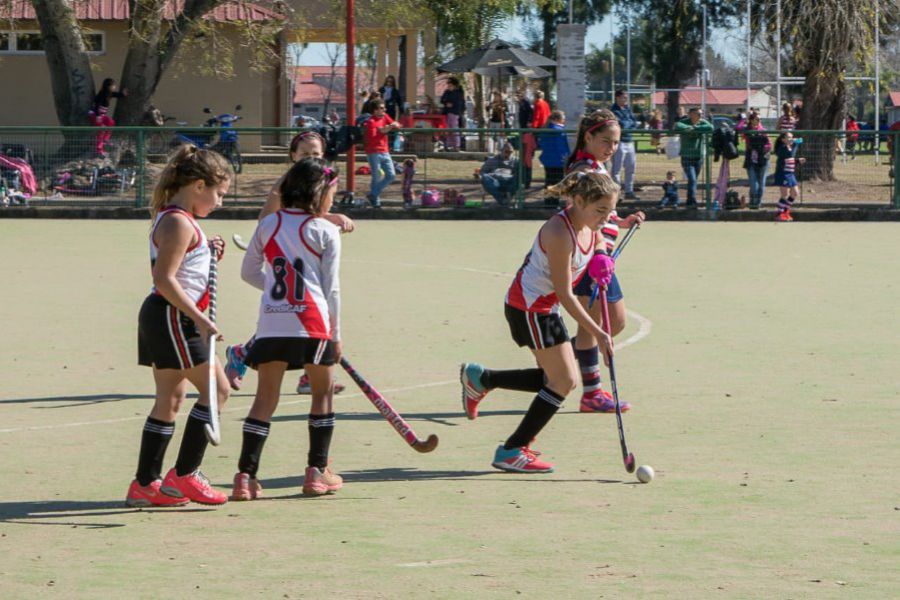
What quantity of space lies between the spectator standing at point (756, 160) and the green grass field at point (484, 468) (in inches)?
448

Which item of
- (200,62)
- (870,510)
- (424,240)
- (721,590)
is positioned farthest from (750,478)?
(200,62)

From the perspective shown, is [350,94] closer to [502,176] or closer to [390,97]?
[502,176]

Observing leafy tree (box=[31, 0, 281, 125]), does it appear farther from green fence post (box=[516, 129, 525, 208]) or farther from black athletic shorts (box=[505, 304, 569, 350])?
black athletic shorts (box=[505, 304, 569, 350])

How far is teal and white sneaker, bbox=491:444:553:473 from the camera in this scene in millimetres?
7216

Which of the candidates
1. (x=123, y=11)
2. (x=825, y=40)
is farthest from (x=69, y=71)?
(x=825, y=40)

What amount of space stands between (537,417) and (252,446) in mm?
1451

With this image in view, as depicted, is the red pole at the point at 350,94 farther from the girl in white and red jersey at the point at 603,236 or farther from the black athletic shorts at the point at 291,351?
the black athletic shorts at the point at 291,351

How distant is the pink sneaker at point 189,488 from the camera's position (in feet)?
21.0

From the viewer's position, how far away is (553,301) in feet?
24.3

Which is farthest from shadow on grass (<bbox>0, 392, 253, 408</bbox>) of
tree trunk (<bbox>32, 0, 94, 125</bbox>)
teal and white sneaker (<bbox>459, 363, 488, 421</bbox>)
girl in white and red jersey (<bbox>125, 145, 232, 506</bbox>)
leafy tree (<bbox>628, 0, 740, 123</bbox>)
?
leafy tree (<bbox>628, 0, 740, 123</bbox>)

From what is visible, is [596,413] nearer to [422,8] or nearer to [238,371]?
[238,371]

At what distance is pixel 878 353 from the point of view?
1098 cm

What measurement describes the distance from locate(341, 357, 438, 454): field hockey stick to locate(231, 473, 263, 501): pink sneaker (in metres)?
0.65

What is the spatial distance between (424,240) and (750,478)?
14809 millimetres
